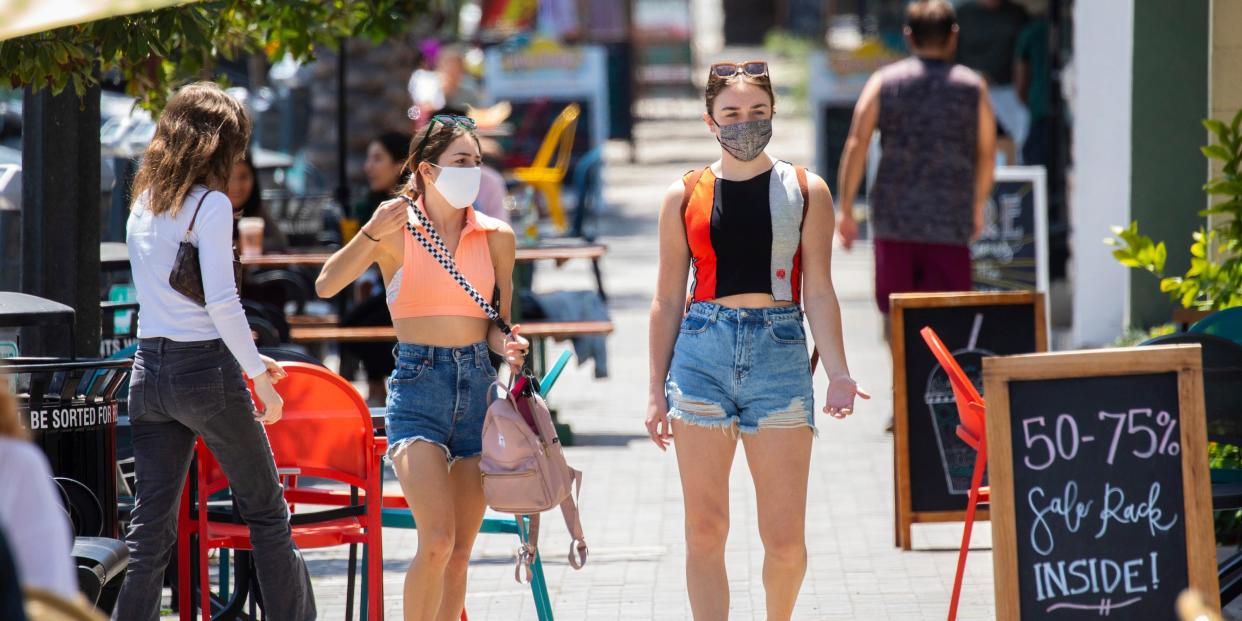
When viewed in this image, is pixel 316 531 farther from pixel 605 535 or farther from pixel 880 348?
pixel 880 348

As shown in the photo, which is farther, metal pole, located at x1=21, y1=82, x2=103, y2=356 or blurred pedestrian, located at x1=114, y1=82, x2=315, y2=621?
metal pole, located at x1=21, y1=82, x2=103, y2=356

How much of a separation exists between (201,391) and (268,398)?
20 centimetres

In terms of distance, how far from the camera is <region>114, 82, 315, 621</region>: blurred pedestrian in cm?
484

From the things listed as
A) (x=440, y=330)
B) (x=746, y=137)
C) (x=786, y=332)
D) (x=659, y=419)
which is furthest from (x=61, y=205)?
(x=786, y=332)

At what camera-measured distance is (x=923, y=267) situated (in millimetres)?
8312

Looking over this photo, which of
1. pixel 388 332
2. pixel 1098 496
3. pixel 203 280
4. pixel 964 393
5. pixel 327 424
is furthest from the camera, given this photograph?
pixel 388 332

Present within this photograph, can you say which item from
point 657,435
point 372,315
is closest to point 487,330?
point 657,435

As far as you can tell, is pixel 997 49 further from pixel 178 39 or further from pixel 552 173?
pixel 178 39

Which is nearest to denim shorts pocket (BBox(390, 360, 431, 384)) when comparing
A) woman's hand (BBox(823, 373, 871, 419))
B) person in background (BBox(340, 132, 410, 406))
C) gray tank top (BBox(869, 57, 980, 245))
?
Result: woman's hand (BBox(823, 373, 871, 419))

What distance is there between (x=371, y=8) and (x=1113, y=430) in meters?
3.81

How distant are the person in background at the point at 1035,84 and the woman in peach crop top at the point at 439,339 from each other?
31.2 ft

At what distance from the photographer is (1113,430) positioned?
186 inches

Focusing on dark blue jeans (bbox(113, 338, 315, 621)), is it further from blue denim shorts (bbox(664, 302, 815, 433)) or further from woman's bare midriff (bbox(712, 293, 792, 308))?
woman's bare midriff (bbox(712, 293, 792, 308))

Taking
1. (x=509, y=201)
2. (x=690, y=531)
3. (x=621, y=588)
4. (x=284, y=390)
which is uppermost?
(x=509, y=201)
